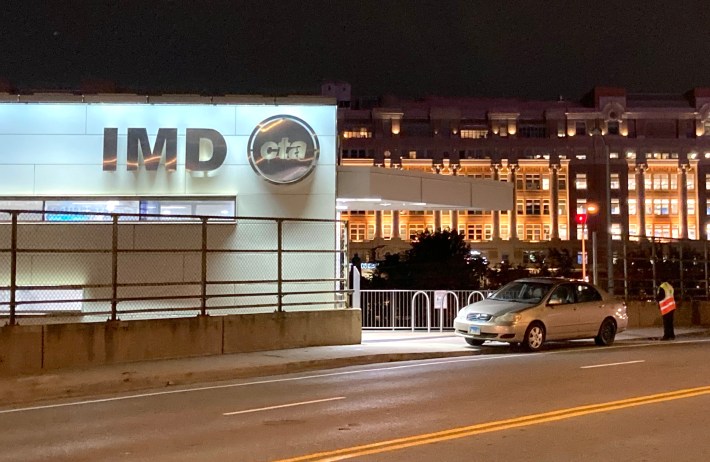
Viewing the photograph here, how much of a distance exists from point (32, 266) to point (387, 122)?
284 feet

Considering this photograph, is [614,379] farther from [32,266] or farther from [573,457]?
[32,266]

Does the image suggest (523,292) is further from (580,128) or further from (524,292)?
(580,128)

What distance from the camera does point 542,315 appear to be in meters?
17.2

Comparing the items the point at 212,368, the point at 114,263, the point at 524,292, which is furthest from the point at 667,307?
the point at 114,263

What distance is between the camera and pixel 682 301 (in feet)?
84.8

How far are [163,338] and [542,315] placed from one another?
8.04 m

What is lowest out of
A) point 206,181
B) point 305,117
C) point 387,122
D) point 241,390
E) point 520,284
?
point 241,390

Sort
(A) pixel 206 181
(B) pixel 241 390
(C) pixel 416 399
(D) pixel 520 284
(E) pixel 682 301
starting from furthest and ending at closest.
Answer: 1. (E) pixel 682 301
2. (A) pixel 206 181
3. (D) pixel 520 284
4. (B) pixel 241 390
5. (C) pixel 416 399

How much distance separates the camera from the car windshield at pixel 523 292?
1770cm

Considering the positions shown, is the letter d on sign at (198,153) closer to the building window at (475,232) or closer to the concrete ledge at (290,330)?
the concrete ledge at (290,330)

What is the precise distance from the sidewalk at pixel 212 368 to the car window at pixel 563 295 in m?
2.17

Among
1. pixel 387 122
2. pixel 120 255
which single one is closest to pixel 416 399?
pixel 120 255

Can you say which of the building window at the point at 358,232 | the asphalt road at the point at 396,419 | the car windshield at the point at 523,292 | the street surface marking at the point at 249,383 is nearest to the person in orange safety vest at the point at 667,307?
the car windshield at the point at 523,292

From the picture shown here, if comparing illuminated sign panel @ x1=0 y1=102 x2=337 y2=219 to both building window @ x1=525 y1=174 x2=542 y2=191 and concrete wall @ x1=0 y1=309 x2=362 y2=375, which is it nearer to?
concrete wall @ x1=0 y1=309 x2=362 y2=375
